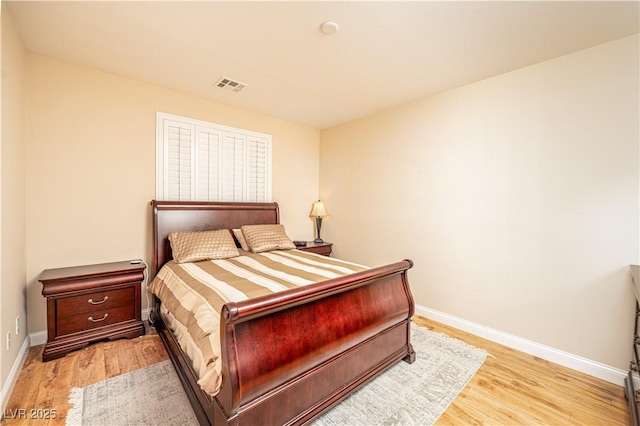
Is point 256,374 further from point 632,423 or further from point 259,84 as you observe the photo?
point 259,84

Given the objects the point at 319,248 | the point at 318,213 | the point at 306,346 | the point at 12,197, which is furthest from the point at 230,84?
the point at 306,346

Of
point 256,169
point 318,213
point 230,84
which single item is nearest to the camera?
point 230,84

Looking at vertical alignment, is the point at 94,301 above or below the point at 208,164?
below

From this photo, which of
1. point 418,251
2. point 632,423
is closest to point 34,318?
point 418,251

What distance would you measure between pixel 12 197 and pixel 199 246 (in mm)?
1405

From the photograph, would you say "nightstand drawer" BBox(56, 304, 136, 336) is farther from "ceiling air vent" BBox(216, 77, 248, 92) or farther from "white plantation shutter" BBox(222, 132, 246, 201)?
"ceiling air vent" BBox(216, 77, 248, 92)

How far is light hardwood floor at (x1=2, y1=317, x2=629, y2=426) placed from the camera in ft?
5.64

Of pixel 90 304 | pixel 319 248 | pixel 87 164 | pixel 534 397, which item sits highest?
pixel 87 164

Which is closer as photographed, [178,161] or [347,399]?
[347,399]

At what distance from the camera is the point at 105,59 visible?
253 centimetres

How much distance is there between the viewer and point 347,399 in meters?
1.85

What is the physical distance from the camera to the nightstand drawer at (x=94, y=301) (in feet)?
7.55

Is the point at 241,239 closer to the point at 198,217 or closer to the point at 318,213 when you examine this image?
the point at 198,217

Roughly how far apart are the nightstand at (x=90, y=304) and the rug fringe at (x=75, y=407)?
0.63 m
